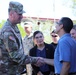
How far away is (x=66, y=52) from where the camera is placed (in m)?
3.79

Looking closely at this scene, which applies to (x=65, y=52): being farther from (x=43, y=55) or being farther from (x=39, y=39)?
(x=39, y=39)

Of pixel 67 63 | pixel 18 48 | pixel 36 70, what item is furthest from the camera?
pixel 36 70

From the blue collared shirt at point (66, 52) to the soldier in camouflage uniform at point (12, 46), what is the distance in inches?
22.6

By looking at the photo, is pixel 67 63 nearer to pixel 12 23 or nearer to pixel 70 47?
pixel 70 47

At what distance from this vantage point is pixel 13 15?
4125mm

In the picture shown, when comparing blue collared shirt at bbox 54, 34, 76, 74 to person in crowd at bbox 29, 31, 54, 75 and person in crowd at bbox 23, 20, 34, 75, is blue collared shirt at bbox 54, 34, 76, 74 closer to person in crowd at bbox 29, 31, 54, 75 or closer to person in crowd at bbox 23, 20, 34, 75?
person in crowd at bbox 29, 31, 54, 75

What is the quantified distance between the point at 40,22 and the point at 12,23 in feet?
16.5

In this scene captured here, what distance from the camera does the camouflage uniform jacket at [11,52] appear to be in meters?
4.02

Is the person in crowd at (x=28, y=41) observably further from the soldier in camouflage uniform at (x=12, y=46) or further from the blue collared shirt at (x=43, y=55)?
the soldier in camouflage uniform at (x=12, y=46)

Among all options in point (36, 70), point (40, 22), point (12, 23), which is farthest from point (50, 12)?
point (12, 23)

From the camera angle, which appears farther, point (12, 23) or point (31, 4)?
point (31, 4)

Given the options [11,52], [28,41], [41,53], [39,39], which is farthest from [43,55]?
[28,41]

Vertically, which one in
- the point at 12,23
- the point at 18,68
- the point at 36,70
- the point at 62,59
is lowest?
the point at 36,70

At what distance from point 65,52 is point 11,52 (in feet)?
2.64
